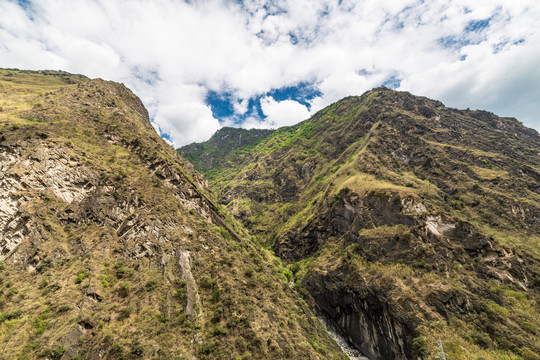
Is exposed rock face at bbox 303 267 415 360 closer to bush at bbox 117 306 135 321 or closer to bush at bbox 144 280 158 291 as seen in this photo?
bush at bbox 144 280 158 291

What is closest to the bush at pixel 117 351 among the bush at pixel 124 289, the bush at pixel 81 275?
the bush at pixel 124 289

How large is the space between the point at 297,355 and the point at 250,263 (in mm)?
17366

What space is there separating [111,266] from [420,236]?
60.2 m

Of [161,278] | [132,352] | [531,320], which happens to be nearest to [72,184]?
[161,278]

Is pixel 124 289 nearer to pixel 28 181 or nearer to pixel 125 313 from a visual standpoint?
pixel 125 313

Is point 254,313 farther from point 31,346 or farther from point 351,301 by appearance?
point 351,301

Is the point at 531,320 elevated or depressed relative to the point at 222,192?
depressed

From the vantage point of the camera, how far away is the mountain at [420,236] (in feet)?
109

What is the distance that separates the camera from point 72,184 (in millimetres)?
30594

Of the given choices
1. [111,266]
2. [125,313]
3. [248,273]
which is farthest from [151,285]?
[248,273]

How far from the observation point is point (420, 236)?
1794 inches

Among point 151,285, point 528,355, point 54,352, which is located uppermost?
point 151,285

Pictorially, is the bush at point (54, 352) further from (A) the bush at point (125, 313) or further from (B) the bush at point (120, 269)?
(B) the bush at point (120, 269)

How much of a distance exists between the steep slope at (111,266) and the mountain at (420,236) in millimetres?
14811
